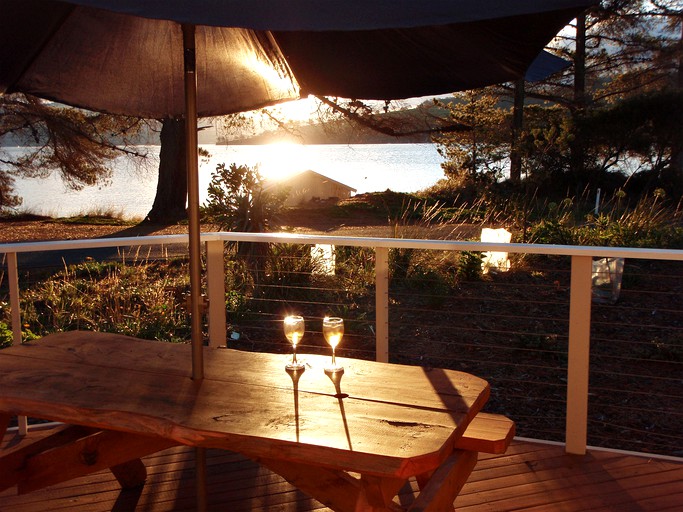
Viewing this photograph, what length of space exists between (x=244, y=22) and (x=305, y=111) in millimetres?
10903

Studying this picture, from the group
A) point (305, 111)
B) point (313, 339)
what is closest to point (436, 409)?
point (313, 339)

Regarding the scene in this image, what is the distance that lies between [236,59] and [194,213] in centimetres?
88

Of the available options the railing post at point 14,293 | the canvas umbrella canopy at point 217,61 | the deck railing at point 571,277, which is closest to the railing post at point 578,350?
the deck railing at point 571,277

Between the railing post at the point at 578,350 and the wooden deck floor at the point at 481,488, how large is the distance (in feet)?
0.34

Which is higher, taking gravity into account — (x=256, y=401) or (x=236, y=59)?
(x=236, y=59)

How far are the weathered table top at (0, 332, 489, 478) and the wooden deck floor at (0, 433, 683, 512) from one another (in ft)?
1.94

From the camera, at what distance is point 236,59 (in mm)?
2779

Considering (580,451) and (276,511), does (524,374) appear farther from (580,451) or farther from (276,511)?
(276,511)

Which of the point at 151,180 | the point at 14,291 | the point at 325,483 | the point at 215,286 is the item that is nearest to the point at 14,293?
the point at 14,291

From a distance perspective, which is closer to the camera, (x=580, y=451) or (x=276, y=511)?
(x=276, y=511)

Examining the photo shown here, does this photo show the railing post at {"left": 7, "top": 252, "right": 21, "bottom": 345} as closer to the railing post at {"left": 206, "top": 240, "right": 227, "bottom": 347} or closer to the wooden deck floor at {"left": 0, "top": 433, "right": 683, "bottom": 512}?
the wooden deck floor at {"left": 0, "top": 433, "right": 683, "bottom": 512}

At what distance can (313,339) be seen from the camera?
18.3ft

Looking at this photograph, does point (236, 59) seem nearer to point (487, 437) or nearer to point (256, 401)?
point (256, 401)

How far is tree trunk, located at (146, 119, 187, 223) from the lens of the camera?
45.9 ft
